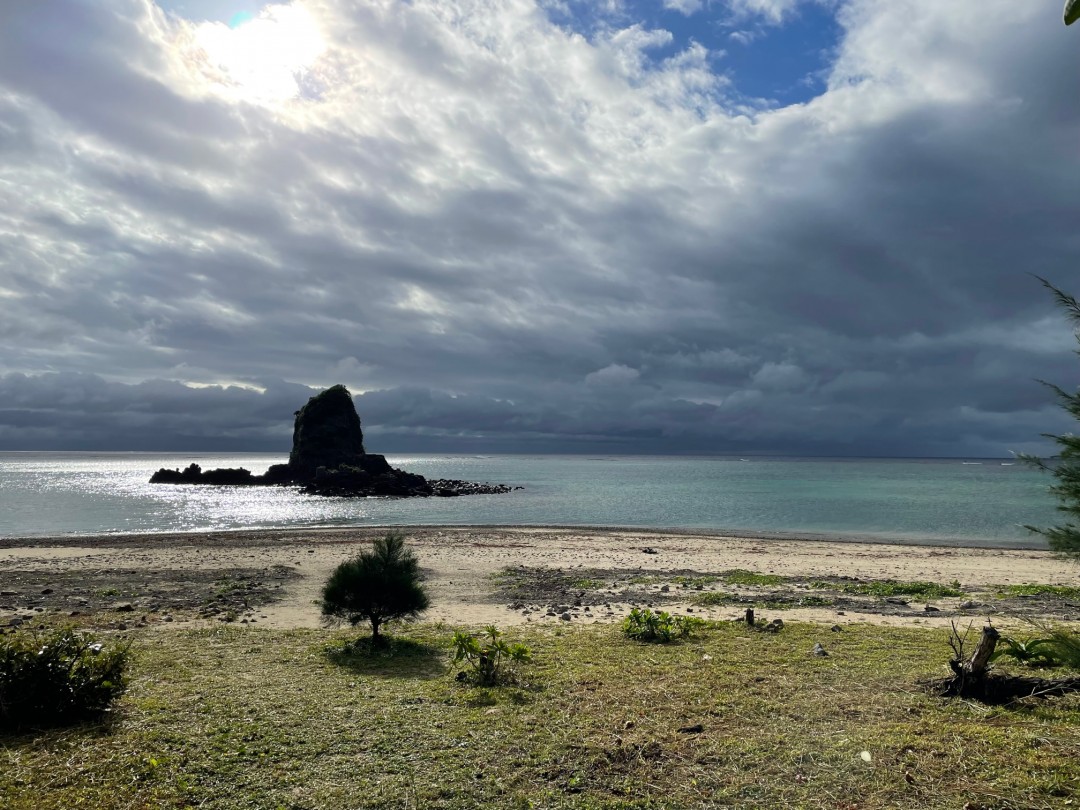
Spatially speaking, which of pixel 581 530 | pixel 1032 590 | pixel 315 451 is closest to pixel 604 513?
pixel 581 530

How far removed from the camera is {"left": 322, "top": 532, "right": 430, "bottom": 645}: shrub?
42.2ft

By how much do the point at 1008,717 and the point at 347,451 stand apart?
127 meters

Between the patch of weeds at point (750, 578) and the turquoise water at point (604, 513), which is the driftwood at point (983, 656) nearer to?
the patch of weeds at point (750, 578)

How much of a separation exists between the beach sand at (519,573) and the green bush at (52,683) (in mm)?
7093

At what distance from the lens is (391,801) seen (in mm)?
5852

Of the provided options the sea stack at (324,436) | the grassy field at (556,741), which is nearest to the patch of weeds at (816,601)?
the grassy field at (556,741)

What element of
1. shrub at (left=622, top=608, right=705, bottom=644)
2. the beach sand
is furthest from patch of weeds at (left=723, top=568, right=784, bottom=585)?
shrub at (left=622, top=608, right=705, bottom=644)

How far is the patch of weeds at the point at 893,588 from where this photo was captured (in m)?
20.1

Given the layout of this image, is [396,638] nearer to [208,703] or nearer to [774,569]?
[208,703]

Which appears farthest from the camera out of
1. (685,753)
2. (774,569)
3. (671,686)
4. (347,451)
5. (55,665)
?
(347,451)

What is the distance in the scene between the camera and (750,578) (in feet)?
76.3

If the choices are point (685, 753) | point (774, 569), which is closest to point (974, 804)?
point (685, 753)

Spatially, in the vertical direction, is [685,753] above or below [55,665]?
below

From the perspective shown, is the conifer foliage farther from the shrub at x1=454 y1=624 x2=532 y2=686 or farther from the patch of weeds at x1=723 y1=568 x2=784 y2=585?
the patch of weeds at x1=723 y1=568 x2=784 y2=585
